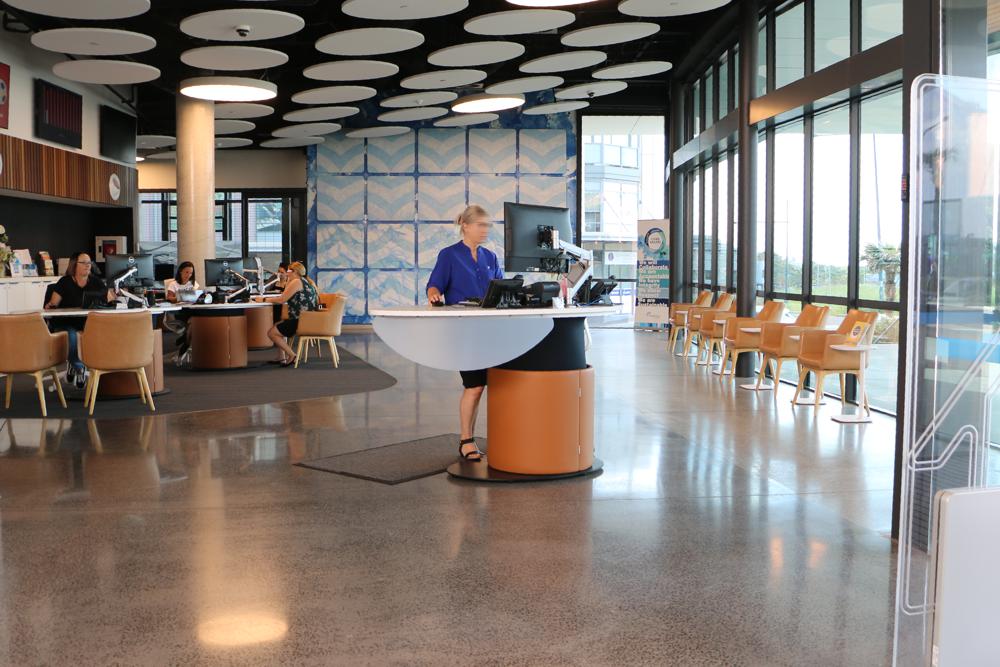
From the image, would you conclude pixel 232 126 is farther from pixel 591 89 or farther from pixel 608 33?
pixel 608 33

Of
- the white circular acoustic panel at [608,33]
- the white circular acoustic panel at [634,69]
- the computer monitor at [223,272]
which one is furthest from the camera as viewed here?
the white circular acoustic panel at [634,69]

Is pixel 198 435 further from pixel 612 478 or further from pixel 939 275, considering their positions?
pixel 939 275

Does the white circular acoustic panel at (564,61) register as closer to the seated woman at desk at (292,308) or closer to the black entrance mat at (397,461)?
the seated woman at desk at (292,308)

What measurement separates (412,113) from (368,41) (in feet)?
21.1

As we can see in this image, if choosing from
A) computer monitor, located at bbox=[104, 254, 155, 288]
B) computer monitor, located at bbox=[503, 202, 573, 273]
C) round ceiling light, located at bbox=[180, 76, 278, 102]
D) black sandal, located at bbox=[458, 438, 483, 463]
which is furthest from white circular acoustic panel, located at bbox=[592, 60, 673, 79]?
black sandal, located at bbox=[458, 438, 483, 463]

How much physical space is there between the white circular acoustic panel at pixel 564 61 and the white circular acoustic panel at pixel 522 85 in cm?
85

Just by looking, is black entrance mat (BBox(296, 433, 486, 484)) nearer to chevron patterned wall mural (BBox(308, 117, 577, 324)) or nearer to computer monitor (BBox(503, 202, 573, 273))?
computer monitor (BBox(503, 202, 573, 273))

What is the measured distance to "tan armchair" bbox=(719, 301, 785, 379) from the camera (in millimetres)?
10828

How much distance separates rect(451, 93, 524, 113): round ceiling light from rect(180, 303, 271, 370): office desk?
19.8ft

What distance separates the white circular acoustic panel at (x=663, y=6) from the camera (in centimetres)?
1030

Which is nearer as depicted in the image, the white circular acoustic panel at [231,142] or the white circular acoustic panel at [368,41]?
the white circular acoustic panel at [368,41]

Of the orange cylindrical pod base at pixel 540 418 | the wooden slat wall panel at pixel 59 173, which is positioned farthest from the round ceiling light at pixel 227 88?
the orange cylindrical pod base at pixel 540 418

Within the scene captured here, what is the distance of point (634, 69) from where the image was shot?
1420 cm

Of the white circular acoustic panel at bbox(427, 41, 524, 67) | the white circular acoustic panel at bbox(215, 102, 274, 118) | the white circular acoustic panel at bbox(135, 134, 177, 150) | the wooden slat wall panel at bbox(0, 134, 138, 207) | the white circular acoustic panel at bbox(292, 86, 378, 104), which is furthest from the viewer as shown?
the white circular acoustic panel at bbox(135, 134, 177, 150)
